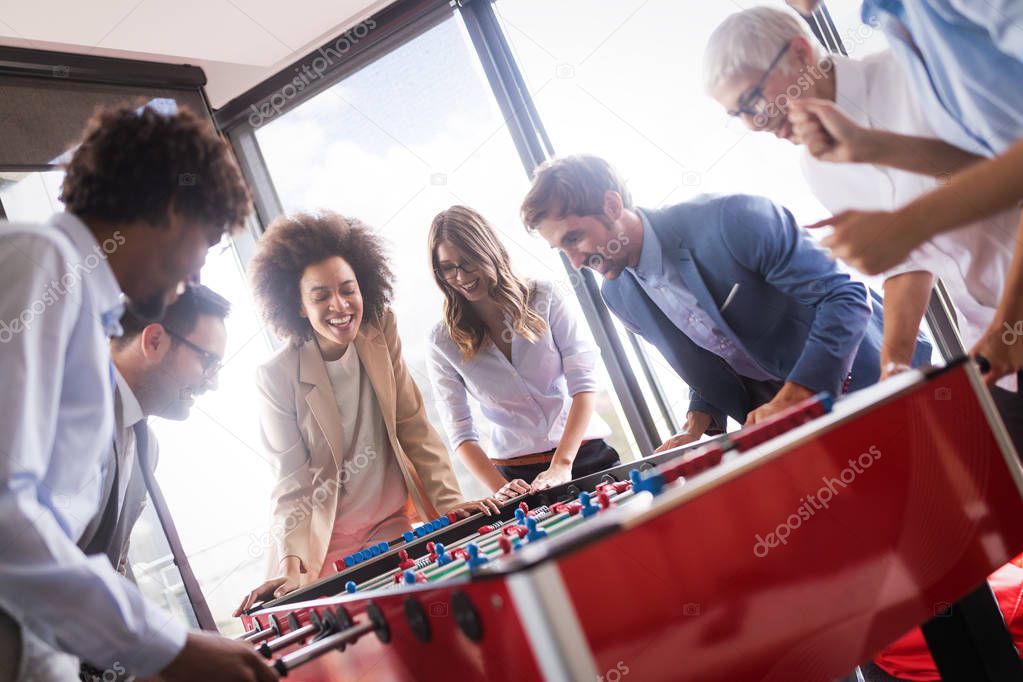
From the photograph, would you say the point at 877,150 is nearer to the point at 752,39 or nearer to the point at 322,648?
the point at 752,39

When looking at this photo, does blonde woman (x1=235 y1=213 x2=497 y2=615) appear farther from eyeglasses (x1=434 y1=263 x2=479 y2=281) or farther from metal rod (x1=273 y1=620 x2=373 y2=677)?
metal rod (x1=273 y1=620 x2=373 y2=677)

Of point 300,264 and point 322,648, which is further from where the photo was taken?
point 300,264

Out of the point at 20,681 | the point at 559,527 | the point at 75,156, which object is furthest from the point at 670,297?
the point at 20,681

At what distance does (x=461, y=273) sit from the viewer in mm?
2688

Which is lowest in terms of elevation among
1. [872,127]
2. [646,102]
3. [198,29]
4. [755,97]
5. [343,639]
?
[343,639]

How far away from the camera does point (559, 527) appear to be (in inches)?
60.4

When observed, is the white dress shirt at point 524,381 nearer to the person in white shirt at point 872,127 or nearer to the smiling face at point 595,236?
the smiling face at point 595,236

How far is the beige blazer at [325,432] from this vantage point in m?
2.59

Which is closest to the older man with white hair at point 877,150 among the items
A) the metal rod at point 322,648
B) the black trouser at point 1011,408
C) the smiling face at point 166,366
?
the black trouser at point 1011,408

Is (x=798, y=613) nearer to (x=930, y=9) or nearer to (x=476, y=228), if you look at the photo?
(x=930, y=9)

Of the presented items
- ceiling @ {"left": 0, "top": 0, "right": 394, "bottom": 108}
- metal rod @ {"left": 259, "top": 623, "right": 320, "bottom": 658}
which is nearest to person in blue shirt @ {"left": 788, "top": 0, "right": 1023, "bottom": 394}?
metal rod @ {"left": 259, "top": 623, "right": 320, "bottom": 658}

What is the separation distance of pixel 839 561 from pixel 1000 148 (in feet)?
3.69

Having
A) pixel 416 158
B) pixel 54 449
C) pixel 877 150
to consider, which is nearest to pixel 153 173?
pixel 54 449

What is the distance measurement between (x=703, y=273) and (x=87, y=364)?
1.77m
